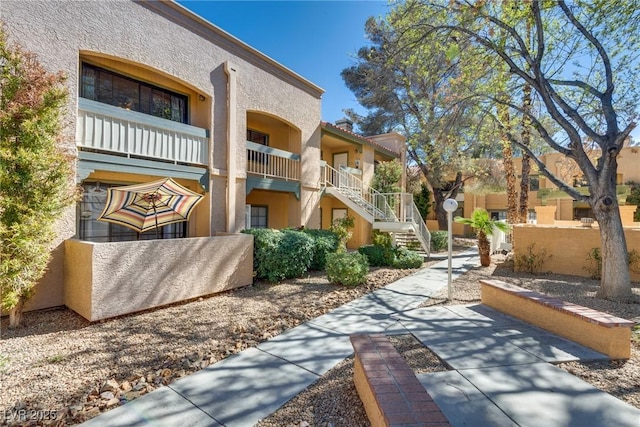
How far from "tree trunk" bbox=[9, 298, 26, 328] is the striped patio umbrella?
1.93 meters

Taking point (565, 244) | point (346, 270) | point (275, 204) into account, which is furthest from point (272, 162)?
point (565, 244)

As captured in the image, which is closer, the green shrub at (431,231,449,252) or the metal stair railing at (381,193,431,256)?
the metal stair railing at (381,193,431,256)

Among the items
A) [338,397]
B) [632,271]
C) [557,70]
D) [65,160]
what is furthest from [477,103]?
[65,160]

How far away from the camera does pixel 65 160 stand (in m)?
5.41

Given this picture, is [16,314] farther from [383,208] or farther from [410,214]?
[410,214]

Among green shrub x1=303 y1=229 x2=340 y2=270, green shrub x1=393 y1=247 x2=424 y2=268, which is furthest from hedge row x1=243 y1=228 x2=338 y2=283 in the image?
green shrub x1=393 y1=247 x2=424 y2=268

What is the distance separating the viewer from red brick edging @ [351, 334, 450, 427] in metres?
2.28

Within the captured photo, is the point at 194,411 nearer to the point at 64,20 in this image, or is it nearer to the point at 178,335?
the point at 178,335

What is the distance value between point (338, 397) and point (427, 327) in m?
2.56

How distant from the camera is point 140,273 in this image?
5938 mm

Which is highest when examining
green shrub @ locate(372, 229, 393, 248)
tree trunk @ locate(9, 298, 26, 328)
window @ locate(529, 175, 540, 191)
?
window @ locate(529, 175, 540, 191)

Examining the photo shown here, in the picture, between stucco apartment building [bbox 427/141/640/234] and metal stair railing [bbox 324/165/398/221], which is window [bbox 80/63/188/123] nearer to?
metal stair railing [bbox 324/165/398/221]

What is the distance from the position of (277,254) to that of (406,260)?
5.09 m

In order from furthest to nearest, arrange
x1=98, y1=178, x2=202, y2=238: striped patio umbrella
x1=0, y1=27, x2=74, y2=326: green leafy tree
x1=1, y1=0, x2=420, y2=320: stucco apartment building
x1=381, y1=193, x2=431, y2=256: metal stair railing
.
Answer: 1. x1=381, y1=193, x2=431, y2=256: metal stair railing
2. x1=98, y1=178, x2=202, y2=238: striped patio umbrella
3. x1=1, y1=0, x2=420, y2=320: stucco apartment building
4. x1=0, y1=27, x2=74, y2=326: green leafy tree
